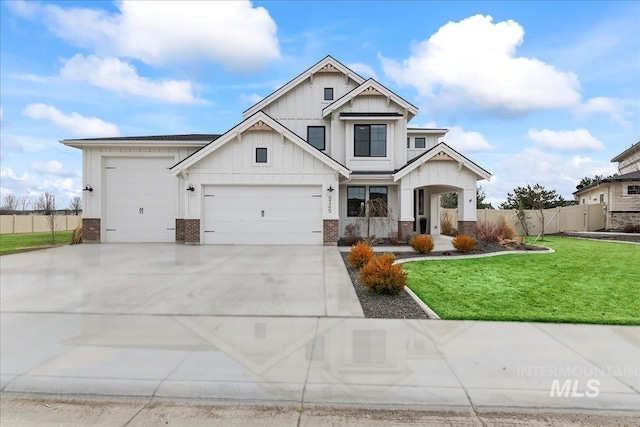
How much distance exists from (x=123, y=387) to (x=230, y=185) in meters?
12.8

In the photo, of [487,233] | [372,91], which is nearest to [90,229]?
[372,91]

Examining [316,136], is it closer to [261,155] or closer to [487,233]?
[261,155]

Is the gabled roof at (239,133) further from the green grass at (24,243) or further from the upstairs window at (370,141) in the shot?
the green grass at (24,243)

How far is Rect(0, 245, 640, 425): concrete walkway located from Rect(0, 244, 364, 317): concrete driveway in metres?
0.17

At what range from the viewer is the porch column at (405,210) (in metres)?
16.7

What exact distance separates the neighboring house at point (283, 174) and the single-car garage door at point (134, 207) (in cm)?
5

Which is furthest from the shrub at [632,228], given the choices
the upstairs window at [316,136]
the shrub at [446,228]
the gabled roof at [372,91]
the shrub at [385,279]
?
the shrub at [385,279]

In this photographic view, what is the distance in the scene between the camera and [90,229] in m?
17.0

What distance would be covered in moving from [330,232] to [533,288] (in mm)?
9061

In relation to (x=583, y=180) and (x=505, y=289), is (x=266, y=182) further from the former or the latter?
(x=583, y=180)

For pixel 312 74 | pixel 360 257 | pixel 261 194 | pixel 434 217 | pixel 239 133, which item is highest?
pixel 312 74

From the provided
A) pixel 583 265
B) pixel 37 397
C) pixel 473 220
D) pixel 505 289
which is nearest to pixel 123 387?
pixel 37 397

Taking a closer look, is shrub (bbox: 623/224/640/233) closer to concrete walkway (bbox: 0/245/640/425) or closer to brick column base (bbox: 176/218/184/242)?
concrete walkway (bbox: 0/245/640/425)

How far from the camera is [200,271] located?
9789mm
